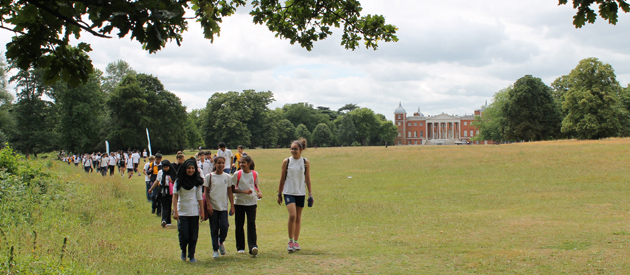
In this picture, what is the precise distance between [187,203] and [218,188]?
61cm

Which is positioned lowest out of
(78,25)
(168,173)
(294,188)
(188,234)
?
(188,234)

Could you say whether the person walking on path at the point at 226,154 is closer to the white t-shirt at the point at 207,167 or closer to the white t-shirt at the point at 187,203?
the white t-shirt at the point at 207,167

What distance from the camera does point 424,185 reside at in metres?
24.0

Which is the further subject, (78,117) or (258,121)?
(258,121)

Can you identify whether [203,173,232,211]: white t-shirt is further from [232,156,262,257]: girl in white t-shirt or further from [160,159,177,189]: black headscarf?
[160,159,177,189]: black headscarf

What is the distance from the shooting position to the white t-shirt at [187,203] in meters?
8.26

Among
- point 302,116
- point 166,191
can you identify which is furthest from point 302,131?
point 166,191

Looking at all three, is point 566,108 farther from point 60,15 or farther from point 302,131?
point 302,131

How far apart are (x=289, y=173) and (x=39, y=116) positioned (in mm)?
66852

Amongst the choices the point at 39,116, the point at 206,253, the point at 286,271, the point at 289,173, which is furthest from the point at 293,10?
the point at 39,116

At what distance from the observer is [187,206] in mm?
8258

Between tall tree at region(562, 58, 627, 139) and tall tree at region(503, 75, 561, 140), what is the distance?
1211cm

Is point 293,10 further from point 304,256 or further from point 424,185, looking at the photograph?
point 424,185

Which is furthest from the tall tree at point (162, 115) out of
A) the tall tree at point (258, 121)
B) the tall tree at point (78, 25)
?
the tall tree at point (78, 25)
